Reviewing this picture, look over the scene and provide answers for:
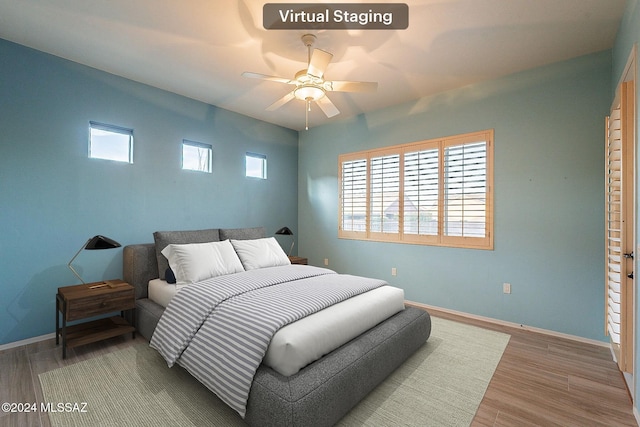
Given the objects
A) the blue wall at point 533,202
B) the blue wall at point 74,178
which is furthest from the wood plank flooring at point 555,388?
the blue wall at point 74,178

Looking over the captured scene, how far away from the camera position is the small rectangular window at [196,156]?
4.03 meters

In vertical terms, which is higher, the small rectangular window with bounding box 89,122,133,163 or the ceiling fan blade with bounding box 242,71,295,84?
the ceiling fan blade with bounding box 242,71,295,84

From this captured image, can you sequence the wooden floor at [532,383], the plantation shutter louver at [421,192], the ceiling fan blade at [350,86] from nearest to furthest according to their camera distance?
the wooden floor at [532,383] < the ceiling fan blade at [350,86] < the plantation shutter louver at [421,192]

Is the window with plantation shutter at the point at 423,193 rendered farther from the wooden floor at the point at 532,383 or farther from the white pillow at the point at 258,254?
the white pillow at the point at 258,254

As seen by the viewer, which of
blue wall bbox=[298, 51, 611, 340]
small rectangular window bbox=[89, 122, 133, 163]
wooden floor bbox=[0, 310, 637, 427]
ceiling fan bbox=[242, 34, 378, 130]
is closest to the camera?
wooden floor bbox=[0, 310, 637, 427]

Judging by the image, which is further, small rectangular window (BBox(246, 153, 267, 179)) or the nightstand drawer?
small rectangular window (BBox(246, 153, 267, 179))

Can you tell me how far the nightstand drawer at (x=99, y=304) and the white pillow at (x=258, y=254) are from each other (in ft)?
3.85

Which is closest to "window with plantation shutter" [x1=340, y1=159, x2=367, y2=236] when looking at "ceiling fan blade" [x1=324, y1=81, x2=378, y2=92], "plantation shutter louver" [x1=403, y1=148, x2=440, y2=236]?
"plantation shutter louver" [x1=403, y1=148, x2=440, y2=236]

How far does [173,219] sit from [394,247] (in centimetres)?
309

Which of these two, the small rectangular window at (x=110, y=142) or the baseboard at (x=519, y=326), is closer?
the baseboard at (x=519, y=326)

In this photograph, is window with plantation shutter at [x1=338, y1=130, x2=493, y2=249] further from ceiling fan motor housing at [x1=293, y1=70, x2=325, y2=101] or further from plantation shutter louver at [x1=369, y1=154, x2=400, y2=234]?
ceiling fan motor housing at [x1=293, y1=70, x2=325, y2=101]

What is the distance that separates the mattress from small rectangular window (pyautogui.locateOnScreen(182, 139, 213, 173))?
1948 millimetres

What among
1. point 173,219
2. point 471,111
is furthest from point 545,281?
point 173,219

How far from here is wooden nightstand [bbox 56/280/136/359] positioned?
2592 mm
